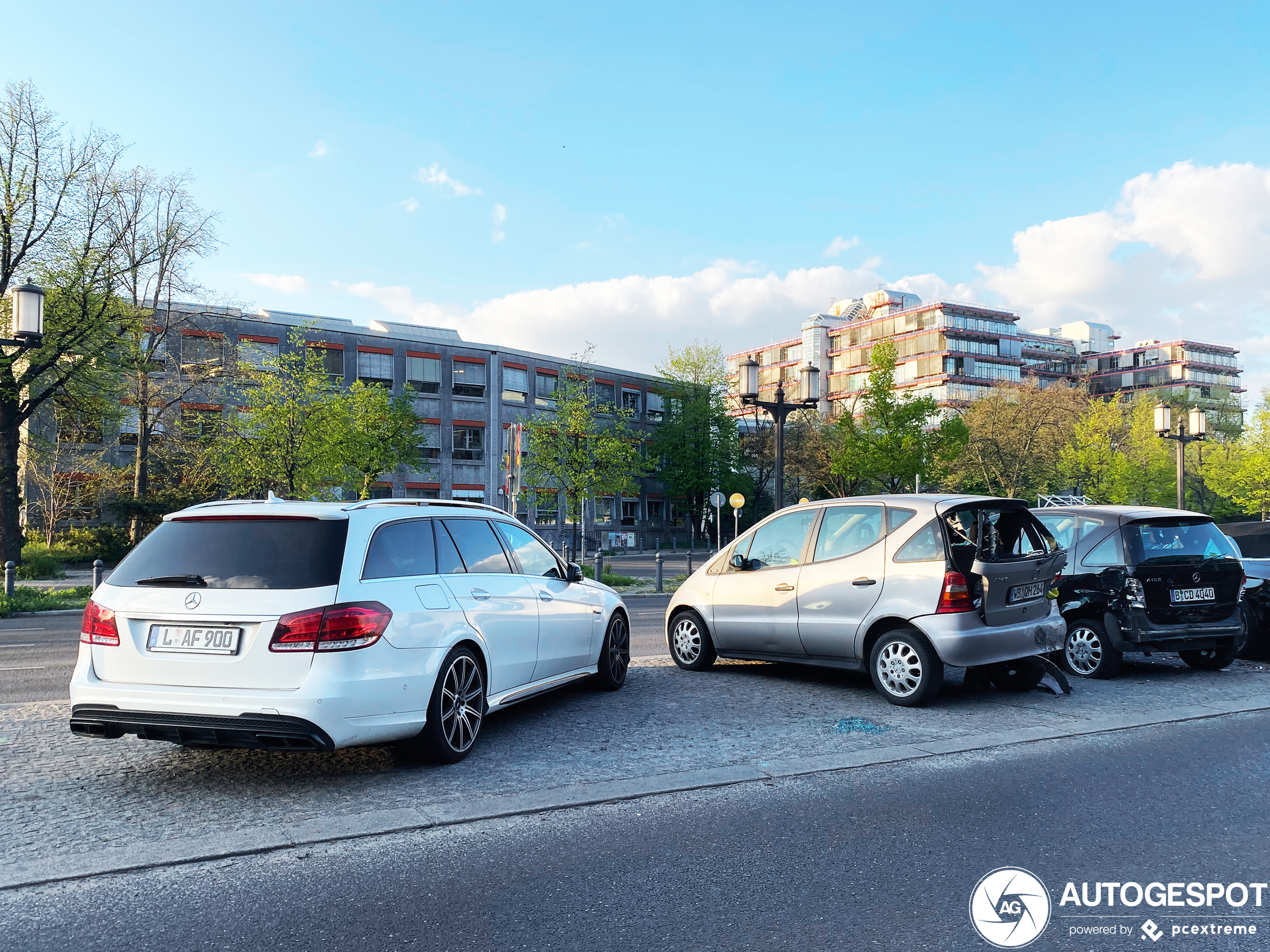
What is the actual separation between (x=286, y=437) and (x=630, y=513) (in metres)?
37.2

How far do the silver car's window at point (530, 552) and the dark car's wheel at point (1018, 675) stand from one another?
3.95 meters

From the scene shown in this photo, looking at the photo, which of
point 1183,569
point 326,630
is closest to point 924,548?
point 1183,569

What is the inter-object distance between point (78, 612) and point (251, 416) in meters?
13.1

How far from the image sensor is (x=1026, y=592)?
7.64 meters

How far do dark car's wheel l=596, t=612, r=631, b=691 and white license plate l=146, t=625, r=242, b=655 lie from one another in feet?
11.6

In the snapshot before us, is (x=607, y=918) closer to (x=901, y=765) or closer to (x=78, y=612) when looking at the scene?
(x=901, y=765)

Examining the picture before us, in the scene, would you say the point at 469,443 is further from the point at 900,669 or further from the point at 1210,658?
the point at 900,669

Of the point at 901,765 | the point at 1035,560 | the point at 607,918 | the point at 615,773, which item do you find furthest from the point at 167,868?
the point at 1035,560

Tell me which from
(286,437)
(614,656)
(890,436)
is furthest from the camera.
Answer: (890,436)

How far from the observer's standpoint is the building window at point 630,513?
63656mm

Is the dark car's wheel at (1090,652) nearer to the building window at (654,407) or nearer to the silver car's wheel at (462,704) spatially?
the silver car's wheel at (462,704)

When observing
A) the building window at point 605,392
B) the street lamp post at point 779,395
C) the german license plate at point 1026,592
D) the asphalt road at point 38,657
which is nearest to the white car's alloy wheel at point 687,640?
the german license plate at point 1026,592

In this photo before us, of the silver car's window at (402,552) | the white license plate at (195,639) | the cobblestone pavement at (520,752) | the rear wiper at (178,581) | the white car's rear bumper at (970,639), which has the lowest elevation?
the cobblestone pavement at (520,752)

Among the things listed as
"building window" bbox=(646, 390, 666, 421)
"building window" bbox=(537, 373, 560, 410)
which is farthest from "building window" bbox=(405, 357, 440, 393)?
"building window" bbox=(646, 390, 666, 421)
